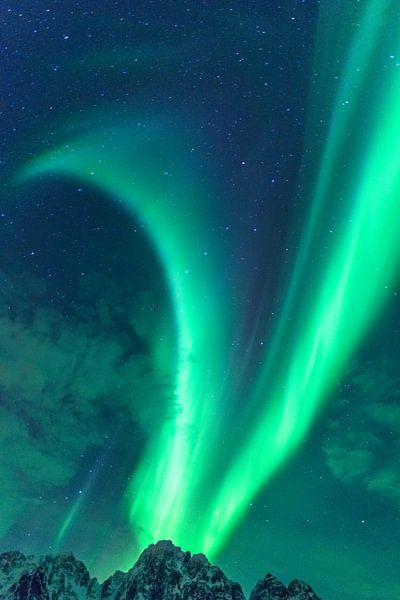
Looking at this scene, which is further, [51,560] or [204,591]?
[51,560]

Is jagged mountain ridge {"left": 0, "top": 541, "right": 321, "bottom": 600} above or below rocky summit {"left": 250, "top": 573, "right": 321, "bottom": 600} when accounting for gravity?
below

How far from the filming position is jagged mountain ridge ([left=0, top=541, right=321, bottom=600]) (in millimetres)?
162000

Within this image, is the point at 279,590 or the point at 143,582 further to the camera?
the point at 143,582

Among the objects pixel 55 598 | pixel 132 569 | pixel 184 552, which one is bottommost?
pixel 55 598

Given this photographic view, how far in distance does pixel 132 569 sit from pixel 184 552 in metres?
24.2

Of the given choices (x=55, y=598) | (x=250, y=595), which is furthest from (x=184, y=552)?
(x=55, y=598)

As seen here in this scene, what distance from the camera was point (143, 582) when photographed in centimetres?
18362

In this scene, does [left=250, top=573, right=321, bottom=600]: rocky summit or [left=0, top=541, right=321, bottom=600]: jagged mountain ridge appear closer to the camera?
[left=250, top=573, right=321, bottom=600]: rocky summit

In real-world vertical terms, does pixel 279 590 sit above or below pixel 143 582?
above

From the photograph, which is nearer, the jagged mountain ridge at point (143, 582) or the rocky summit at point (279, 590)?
the rocky summit at point (279, 590)

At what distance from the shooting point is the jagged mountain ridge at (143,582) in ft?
531

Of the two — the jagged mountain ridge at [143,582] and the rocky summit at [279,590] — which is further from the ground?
the rocky summit at [279,590]

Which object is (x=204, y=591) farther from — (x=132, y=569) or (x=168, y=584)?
(x=132, y=569)

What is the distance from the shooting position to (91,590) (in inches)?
7549
